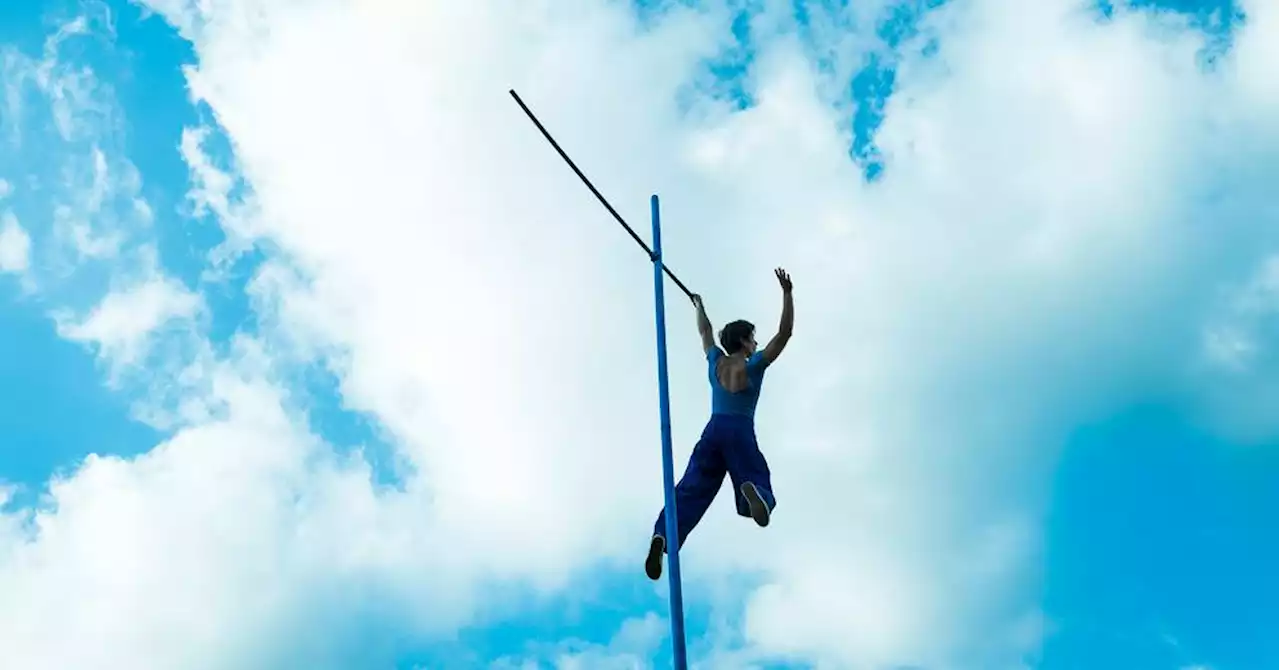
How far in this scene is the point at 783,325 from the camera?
9.43 m

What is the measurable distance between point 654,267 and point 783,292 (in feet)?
3.84

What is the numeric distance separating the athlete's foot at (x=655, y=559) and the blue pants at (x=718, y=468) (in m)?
0.37

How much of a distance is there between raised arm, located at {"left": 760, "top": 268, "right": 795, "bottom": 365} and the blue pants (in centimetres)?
53

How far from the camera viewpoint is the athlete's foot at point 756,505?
8.75 meters

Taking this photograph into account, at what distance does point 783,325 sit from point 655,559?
2.10 metres

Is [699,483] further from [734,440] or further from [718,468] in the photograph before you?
[734,440]

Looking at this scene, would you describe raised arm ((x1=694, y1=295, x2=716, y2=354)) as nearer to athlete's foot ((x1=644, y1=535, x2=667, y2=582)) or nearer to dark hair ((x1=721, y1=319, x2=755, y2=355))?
dark hair ((x1=721, y1=319, x2=755, y2=355))

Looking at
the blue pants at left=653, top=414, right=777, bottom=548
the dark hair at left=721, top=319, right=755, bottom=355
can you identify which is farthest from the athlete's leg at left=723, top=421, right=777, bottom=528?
the dark hair at left=721, top=319, right=755, bottom=355

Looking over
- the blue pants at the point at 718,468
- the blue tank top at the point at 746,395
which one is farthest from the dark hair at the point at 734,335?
the blue pants at the point at 718,468

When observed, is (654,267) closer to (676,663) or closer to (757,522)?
(757,522)

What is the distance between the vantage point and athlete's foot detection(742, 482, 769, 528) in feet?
28.7

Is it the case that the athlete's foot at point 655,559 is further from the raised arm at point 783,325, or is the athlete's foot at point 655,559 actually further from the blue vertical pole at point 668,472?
the raised arm at point 783,325

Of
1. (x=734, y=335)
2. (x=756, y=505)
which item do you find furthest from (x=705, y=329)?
(x=756, y=505)

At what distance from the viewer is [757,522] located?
8.74 metres
